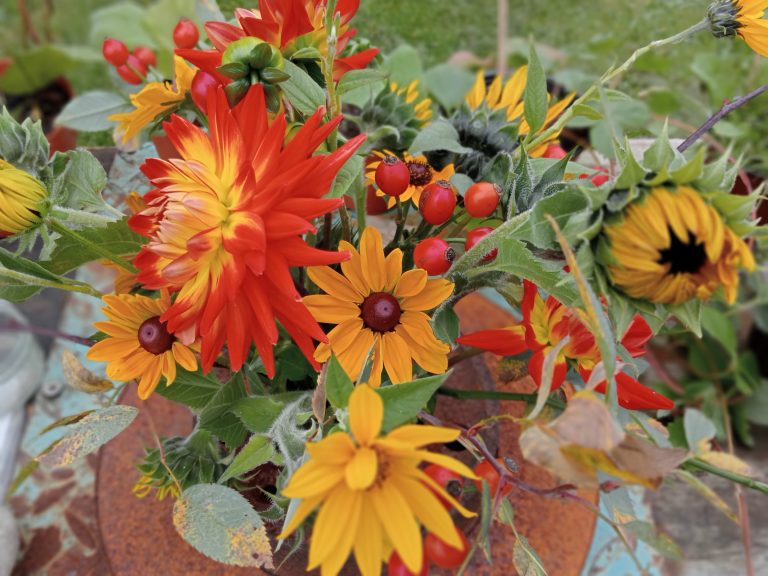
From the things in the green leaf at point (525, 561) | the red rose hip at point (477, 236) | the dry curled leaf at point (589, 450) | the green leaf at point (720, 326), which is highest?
the red rose hip at point (477, 236)

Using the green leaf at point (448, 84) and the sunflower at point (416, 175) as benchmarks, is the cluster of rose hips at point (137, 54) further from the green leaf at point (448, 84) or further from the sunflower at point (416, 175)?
the green leaf at point (448, 84)

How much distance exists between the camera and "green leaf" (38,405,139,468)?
0.22 meters

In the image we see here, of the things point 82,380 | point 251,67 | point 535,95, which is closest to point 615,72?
point 535,95

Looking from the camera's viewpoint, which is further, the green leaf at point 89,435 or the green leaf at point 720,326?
the green leaf at point 720,326

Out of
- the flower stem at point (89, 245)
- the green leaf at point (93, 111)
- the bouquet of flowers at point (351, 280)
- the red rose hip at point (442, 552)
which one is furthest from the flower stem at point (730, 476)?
the green leaf at point (93, 111)

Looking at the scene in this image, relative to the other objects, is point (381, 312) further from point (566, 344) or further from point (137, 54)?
point (137, 54)

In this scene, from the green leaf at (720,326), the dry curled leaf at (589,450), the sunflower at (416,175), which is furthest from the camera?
the green leaf at (720,326)

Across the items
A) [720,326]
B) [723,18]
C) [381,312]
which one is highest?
[723,18]

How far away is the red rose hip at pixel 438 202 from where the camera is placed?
23 cm

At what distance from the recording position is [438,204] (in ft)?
0.75

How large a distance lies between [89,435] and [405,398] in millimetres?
116

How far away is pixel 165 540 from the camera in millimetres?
336

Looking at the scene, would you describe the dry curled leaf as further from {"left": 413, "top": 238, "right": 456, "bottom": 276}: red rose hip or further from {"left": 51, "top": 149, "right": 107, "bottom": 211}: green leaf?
{"left": 51, "top": 149, "right": 107, "bottom": 211}: green leaf

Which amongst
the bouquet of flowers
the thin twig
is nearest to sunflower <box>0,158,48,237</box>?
the bouquet of flowers
